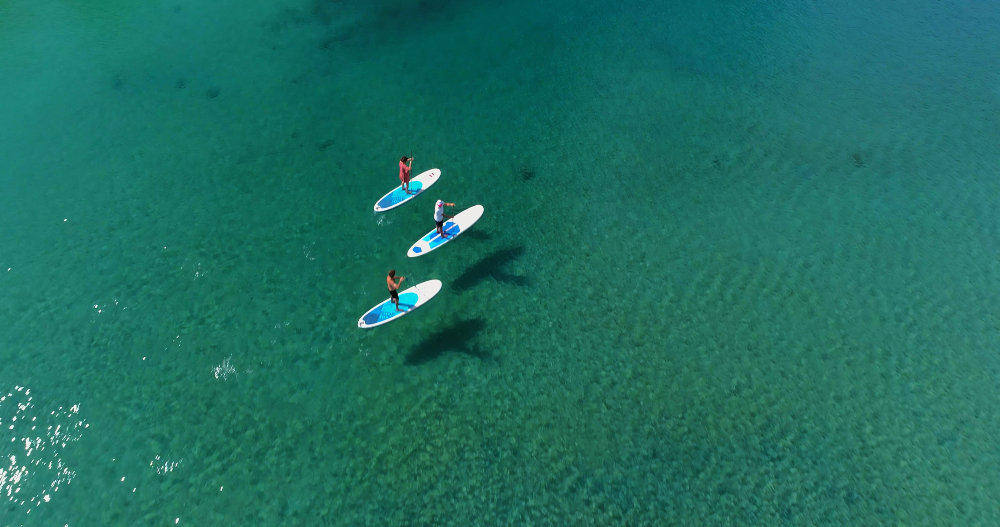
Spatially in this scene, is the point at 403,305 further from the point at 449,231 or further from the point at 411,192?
the point at 411,192

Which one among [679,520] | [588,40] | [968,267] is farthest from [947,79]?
[679,520]

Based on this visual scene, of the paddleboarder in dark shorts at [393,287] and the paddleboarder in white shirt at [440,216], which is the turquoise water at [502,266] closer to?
the paddleboarder in white shirt at [440,216]

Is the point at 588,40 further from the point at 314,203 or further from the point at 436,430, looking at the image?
the point at 436,430

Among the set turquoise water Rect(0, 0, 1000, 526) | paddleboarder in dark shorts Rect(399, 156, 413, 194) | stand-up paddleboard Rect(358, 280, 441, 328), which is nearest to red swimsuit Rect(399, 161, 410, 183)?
paddleboarder in dark shorts Rect(399, 156, 413, 194)

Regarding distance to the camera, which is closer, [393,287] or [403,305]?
[393,287]

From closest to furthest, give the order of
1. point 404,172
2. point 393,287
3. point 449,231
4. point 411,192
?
point 393,287, point 449,231, point 404,172, point 411,192

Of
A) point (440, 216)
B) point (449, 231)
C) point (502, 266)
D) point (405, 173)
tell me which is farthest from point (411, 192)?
point (502, 266)

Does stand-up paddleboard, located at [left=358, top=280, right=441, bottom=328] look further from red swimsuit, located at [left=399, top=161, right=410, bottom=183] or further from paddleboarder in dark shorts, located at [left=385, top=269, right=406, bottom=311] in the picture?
red swimsuit, located at [left=399, top=161, right=410, bottom=183]

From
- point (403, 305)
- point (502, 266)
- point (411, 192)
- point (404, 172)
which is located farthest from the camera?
point (411, 192)

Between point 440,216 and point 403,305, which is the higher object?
point 440,216
